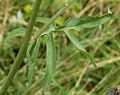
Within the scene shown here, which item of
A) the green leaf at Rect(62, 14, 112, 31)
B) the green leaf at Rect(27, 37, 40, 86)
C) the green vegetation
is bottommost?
the green vegetation

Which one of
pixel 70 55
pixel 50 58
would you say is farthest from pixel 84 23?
pixel 70 55

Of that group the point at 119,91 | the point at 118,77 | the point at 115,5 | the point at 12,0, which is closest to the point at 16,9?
the point at 12,0

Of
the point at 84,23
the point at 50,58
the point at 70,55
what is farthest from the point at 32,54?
the point at 70,55

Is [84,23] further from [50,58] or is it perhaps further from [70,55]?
[70,55]

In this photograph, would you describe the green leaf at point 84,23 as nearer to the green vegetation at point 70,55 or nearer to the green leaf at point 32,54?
the green leaf at point 32,54

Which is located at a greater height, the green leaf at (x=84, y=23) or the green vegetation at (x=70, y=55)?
the green leaf at (x=84, y=23)

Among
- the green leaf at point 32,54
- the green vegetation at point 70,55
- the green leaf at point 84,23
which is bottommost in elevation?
the green vegetation at point 70,55

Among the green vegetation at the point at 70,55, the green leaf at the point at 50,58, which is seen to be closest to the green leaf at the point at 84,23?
the green leaf at the point at 50,58

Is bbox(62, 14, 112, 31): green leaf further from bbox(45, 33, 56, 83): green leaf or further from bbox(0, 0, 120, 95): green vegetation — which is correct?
bbox(0, 0, 120, 95): green vegetation

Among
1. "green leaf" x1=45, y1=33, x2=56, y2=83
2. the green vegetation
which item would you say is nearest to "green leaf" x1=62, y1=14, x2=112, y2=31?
"green leaf" x1=45, y1=33, x2=56, y2=83

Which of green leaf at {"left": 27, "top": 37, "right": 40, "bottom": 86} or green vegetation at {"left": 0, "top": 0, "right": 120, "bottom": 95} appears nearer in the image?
green leaf at {"left": 27, "top": 37, "right": 40, "bottom": 86}

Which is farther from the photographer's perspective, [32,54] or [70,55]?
[70,55]

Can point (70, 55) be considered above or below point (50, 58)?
below
